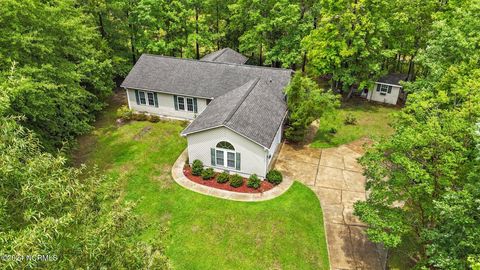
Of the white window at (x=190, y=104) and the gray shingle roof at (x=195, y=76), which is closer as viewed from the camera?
the gray shingle roof at (x=195, y=76)

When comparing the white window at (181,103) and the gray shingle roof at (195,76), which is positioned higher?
the gray shingle roof at (195,76)

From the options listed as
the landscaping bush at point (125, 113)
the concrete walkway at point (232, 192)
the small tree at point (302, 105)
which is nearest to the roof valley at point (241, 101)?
the small tree at point (302, 105)

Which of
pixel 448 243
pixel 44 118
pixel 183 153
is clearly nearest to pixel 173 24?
pixel 183 153

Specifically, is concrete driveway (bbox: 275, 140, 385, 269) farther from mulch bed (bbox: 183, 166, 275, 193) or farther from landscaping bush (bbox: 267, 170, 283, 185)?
mulch bed (bbox: 183, 166, 275, 193)

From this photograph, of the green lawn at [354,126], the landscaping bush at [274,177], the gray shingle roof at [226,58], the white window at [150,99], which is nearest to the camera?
the landscaping bush at [274,177]

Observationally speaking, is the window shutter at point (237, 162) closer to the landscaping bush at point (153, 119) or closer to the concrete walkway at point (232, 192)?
the concrete walkway at point (232, 192)

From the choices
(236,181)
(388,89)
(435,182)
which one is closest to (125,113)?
(236,181)

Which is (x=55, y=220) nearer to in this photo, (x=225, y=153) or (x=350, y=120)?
(x=225, y=153)

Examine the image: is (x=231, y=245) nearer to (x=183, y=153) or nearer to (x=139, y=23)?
(x=183, y=153)
